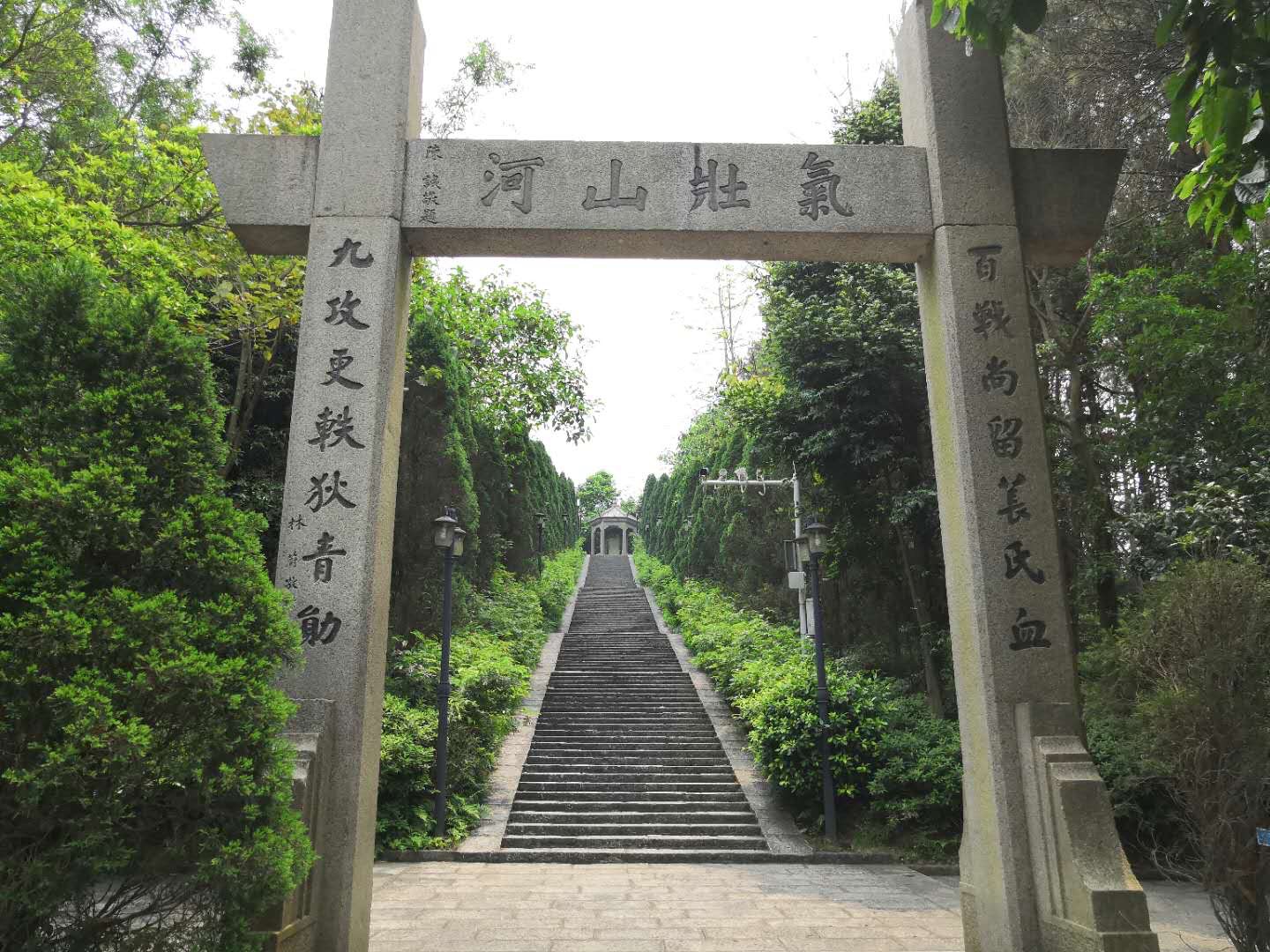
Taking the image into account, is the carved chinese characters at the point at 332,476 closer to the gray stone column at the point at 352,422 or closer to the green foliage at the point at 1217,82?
the gray stone column at the point at 352,422

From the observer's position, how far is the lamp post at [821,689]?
869 centimetres

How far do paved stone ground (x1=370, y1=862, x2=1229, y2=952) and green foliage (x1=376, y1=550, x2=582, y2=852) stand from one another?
723 mm

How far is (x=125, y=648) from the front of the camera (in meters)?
2.78

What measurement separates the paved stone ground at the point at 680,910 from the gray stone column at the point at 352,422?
1.60 meters

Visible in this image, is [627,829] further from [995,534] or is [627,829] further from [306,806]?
[995,534]

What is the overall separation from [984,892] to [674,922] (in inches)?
91.4

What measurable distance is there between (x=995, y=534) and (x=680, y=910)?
371cm

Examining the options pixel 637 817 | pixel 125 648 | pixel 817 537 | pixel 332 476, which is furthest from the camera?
pixel 817 537

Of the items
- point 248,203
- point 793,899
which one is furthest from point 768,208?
point 793,899

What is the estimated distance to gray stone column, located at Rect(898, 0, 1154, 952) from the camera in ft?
12.5

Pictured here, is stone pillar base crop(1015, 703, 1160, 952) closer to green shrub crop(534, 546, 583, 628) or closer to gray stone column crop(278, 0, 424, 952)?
gray stone column crop(278, 0, 424, 952)

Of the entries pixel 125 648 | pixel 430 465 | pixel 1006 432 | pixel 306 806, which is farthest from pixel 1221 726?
pixel 430 465

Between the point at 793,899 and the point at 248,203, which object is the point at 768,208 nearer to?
the point at 248,203

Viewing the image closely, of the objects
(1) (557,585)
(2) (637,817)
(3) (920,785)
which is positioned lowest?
(2) (637,817)
